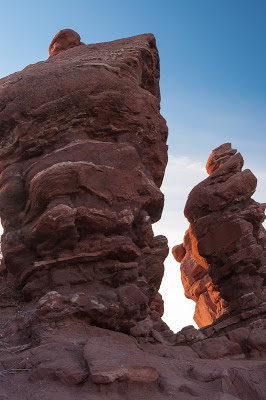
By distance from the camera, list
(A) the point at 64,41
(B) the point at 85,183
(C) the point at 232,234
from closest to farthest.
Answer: (B) the point at 85,183 → (C) the point at 232,234 → (A) the point at 64,41

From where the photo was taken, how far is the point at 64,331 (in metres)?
11.1

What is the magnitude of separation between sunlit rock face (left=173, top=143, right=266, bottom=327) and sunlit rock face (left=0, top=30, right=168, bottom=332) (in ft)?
18.2

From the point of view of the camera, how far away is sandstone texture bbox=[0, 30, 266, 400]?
29.2 feet

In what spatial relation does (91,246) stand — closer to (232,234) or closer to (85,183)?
(85,183)

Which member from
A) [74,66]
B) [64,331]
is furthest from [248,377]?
[74,66]

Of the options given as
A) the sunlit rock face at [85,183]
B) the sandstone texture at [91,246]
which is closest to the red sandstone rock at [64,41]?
the sandstone texture at [91,246]

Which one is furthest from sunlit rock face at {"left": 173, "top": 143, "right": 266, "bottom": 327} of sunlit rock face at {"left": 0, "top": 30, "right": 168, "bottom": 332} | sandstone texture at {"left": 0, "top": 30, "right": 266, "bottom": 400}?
sunlit rock face at {"left": 0, "top": 30, "right": 168, "bottom": 332}

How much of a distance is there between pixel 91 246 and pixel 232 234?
1100 centimetres

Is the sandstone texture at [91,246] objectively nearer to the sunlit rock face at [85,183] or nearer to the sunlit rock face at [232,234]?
the sunlit rock face at [85,183]

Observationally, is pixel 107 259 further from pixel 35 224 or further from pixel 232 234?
pixel 232 234

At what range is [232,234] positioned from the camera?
70.7ft

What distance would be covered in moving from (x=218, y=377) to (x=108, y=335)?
4.15 m

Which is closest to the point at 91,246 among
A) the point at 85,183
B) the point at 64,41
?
the point at 85,183

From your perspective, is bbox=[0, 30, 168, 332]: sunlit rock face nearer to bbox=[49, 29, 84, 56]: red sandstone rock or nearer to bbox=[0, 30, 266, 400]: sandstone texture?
bbox=[0, 30, 266, 400]: sandstone texture
